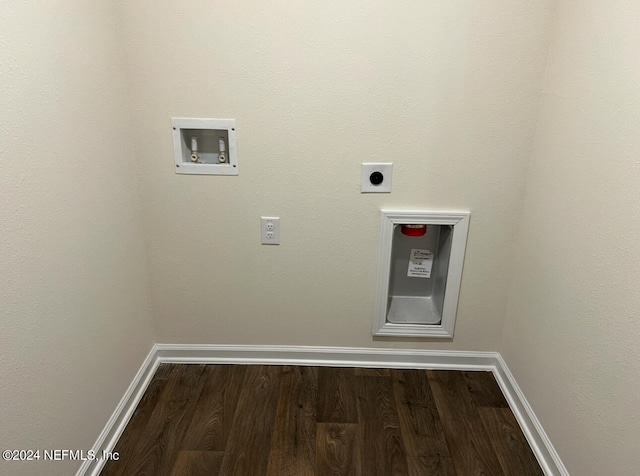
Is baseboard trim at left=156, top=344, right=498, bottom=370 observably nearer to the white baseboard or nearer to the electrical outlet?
the white baseboard

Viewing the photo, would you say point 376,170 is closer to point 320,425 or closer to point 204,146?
point 204,146

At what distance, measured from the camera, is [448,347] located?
202 cm

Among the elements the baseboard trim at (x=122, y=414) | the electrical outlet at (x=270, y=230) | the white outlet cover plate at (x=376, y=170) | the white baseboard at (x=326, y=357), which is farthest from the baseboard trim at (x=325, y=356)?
the white outlet cover plate at (x=376, y=170)

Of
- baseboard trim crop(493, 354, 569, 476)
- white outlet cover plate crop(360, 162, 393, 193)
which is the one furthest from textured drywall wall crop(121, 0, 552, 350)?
baseboard trim crop(493, 354, 569, 476)

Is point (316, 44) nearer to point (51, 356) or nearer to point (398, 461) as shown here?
point (51, 356)

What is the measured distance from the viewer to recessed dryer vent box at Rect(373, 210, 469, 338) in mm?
1807

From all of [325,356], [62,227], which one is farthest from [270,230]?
[62,227]

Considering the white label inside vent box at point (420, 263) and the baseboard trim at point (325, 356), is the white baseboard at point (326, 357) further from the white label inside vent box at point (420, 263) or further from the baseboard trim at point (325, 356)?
the white label inside vent box at point (420, 263)

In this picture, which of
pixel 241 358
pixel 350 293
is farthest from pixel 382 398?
pixel 241 358

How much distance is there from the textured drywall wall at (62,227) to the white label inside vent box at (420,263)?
119cm

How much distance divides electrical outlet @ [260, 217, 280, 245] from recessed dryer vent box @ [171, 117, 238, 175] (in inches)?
9.1

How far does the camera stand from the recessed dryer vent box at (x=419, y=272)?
1807 millimetres

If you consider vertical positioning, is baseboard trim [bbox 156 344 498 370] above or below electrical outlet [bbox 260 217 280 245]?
below

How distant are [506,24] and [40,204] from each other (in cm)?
157
